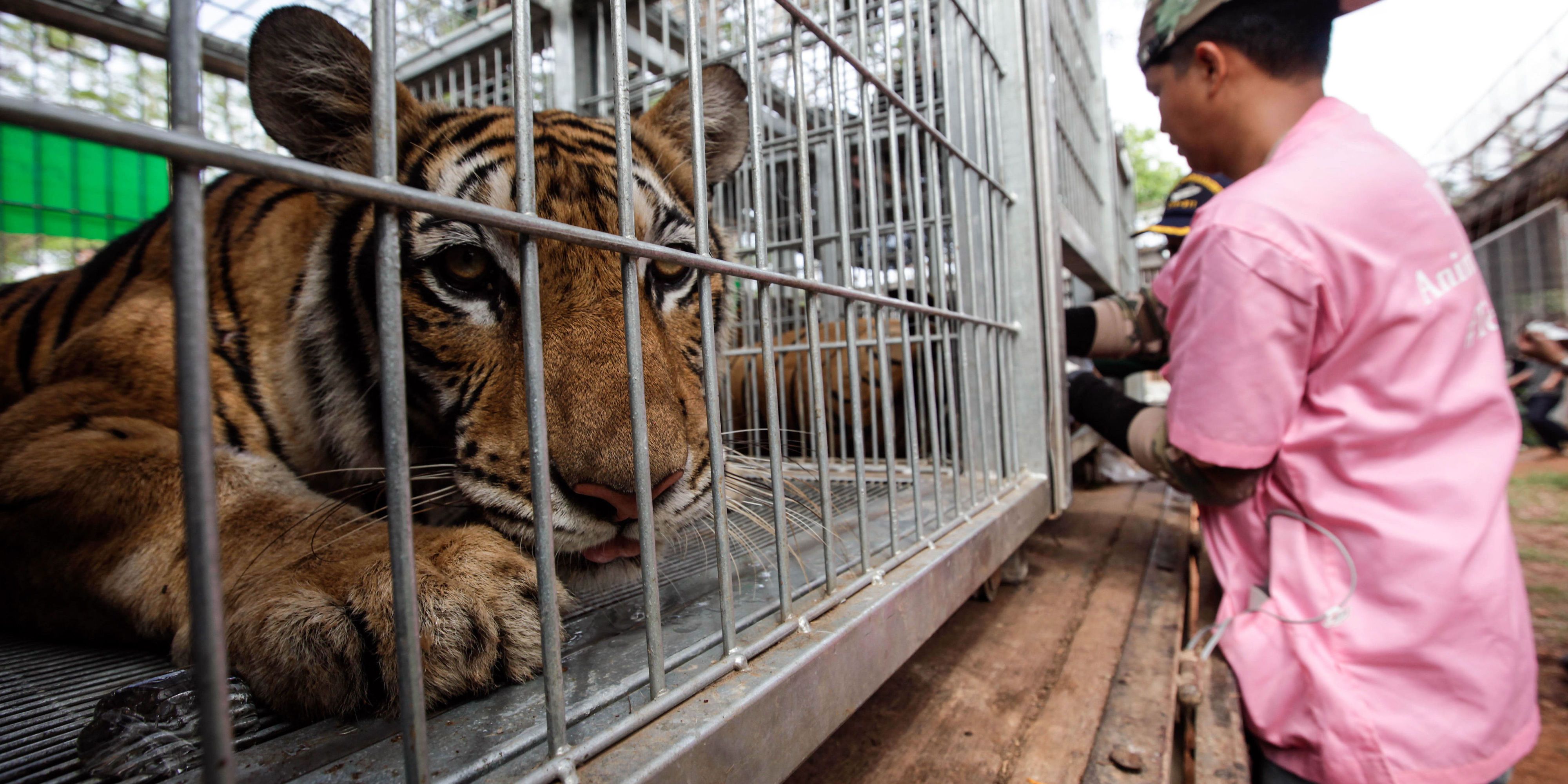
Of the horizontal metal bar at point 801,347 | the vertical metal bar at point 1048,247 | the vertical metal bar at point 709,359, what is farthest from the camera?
the vertical metal bar at point 1048,247

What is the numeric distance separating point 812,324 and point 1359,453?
3.86ft

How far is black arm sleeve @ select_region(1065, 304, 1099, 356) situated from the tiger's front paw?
250cm

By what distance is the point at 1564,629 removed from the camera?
7.32 ft

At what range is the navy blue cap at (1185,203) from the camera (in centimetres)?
261

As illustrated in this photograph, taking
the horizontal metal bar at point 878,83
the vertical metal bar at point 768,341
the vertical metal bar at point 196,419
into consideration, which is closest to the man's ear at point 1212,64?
the horizontal metal bar at point 878,83

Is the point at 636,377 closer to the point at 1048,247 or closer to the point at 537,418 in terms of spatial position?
the point at 537,418

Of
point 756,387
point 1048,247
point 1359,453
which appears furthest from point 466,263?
point 1048,247

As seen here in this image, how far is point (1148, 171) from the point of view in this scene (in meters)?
26.4

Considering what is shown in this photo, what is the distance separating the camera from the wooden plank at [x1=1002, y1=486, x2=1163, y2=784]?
1241 millimetres

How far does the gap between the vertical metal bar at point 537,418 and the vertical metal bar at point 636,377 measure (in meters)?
0.10

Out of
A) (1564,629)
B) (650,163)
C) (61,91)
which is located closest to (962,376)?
(650,163)

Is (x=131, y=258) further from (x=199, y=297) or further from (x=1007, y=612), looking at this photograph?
(x=1007, y=612)

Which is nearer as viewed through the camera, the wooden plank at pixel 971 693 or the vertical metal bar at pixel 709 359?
the vertical metal bar at pixel 709 359

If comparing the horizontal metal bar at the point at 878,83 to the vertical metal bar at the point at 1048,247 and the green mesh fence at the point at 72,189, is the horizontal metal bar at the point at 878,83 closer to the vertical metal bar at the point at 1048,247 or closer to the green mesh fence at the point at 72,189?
the vertical metal bar at the point at 1048,247
